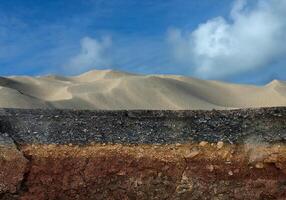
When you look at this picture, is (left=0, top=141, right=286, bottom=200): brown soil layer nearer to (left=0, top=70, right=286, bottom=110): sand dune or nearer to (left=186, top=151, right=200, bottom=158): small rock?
(left=186, top=151, right=200, bottom=158): small rock

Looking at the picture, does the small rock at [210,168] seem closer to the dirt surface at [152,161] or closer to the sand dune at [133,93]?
the dirt surface at [152,161]

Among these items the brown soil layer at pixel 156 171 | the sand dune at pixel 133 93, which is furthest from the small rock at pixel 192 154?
the sand dune at pixel 133 93

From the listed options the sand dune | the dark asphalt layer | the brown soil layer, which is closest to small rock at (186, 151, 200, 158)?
the brown soil layer

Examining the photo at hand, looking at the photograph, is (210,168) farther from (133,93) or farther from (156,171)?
(133,93)

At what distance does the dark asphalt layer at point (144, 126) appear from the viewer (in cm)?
643

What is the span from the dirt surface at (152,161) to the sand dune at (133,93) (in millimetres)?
20150

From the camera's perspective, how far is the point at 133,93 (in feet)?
110

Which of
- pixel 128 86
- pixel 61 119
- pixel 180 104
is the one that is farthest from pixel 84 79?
pixel 61 119

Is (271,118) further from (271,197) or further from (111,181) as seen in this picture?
(111,181)

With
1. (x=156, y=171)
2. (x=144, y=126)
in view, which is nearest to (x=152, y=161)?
(x=156, y=171)

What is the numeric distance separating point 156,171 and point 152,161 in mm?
106

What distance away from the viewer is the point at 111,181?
640cm

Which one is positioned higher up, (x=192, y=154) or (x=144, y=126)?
(x=144, y=126)

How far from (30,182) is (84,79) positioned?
120 ft
